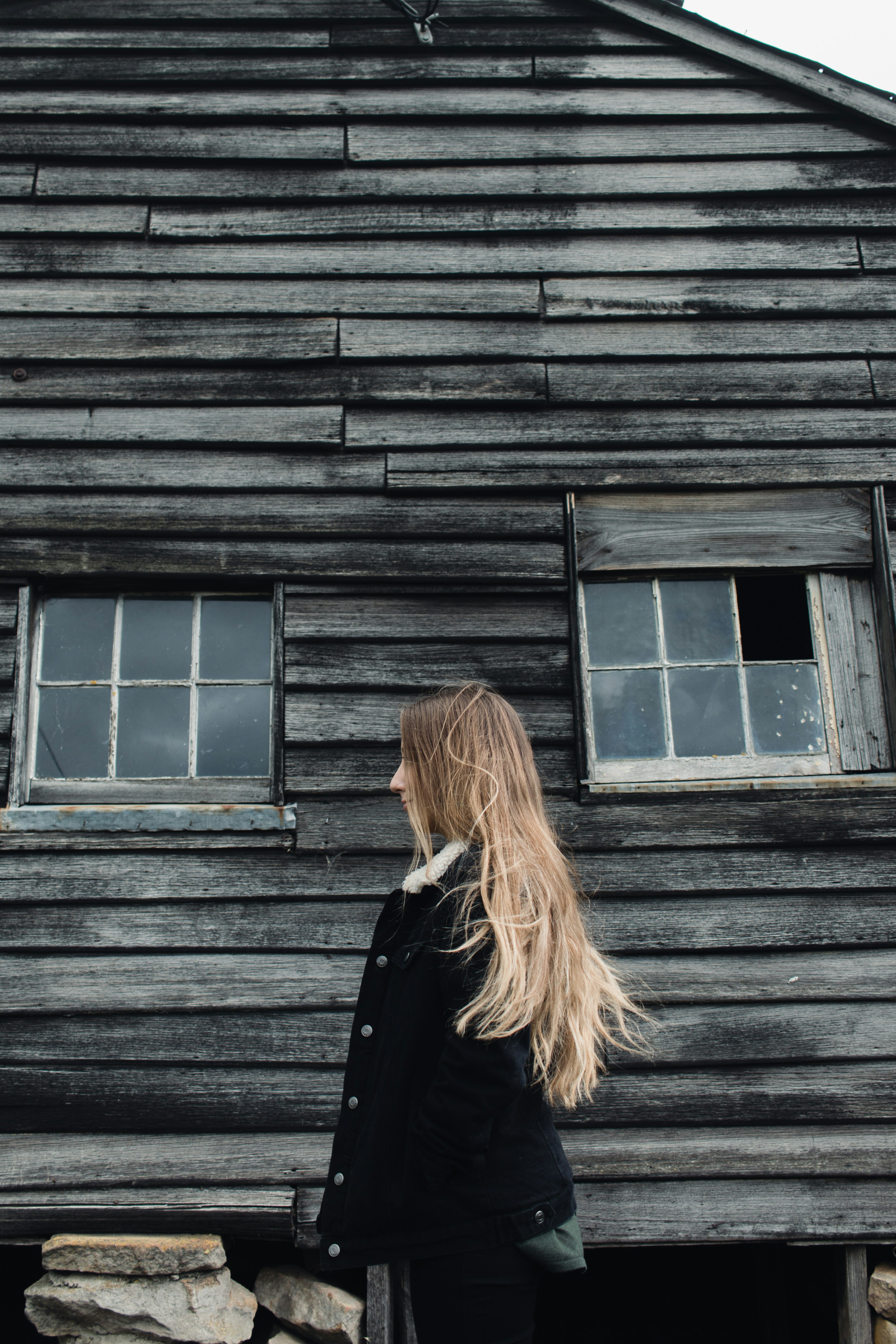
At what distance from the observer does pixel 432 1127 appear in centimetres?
153

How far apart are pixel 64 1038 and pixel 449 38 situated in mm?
4001

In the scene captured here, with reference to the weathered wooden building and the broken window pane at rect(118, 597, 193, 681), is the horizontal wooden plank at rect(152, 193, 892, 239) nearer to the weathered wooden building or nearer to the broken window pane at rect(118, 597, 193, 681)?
the weathered wooden building

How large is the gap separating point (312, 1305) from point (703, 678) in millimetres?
2434

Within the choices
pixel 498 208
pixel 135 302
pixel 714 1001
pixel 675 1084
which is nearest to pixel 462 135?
pixel 498 208

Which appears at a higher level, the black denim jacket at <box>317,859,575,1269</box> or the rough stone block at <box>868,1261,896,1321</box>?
the black denim jacket at <box>317,859,575,1269</box>

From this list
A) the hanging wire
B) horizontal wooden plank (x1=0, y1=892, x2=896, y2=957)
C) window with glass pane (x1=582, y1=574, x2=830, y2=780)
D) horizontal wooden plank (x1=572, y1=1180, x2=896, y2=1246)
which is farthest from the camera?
the hanging wire

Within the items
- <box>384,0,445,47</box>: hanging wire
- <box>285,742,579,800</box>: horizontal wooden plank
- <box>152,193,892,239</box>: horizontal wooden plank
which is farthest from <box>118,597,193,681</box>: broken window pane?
<box>384,0,445,47</box>: hanging wire

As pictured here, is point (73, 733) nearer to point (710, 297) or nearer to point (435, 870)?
point (435, 870)

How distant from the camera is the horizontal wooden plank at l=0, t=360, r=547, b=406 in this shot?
3221 mm

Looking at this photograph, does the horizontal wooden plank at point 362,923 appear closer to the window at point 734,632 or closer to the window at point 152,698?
the window at point 152,698

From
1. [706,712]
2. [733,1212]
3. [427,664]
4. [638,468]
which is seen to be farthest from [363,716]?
[733,1212]

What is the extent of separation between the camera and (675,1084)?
112 inches

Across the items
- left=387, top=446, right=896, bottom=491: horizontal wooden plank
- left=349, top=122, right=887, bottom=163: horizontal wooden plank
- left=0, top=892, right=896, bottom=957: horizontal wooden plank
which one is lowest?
left=0, top=892, right=896, bottom=957: horizontal wooden plank

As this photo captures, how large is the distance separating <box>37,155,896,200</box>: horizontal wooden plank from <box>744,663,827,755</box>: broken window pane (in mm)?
1901
